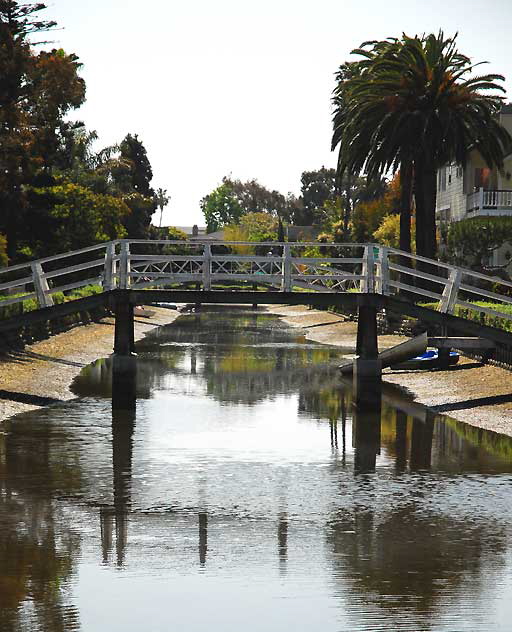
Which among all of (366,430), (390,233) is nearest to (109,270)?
(366,430)

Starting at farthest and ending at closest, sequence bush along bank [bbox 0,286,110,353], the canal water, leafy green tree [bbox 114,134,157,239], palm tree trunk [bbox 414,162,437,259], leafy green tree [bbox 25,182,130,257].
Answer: leafy green tree [bbox 114,134,157,239] < leafy green tree [bbox 25,182,130,257] < palm tree trunk [bbox 414,162,437,259] < bush along bank [bbox 0,286,110,353] < the canal water

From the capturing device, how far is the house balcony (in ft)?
205

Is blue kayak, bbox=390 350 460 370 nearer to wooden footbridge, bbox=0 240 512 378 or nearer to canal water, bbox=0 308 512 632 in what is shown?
wooden footbridge, bbox=0 240 512 378

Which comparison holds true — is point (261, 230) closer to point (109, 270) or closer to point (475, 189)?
point (475, 189)

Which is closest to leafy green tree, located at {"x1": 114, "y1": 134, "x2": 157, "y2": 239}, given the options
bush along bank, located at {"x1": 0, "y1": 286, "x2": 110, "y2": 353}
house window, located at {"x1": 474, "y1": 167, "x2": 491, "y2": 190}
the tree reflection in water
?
bush along bank, located at {"x1": 0, "y1": 286, "x2": 110, "y2": 353}

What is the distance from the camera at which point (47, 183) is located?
5844cm

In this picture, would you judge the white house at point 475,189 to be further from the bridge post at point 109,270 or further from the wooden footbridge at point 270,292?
the bridge post at point 109,270

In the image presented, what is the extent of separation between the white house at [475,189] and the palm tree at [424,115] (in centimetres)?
392

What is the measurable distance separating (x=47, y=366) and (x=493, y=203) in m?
28.2

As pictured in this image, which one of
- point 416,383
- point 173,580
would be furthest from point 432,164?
point 173,580

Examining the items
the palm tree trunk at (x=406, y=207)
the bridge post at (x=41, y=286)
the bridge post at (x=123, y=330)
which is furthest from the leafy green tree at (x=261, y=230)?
the bridge post at (x=41, y=286)

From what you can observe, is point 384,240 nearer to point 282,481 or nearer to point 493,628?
point 282,481

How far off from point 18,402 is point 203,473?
1114 cm

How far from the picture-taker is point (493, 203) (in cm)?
6284
